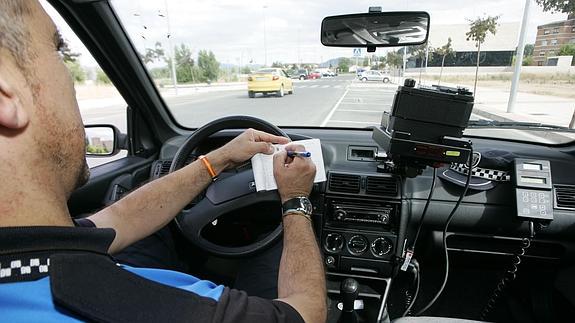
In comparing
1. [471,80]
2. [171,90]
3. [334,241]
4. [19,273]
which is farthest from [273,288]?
[171,90]

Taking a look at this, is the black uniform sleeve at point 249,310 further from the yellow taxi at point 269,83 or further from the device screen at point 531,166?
the yellow taxi at point 269,83

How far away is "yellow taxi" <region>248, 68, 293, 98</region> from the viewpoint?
3.66 meters

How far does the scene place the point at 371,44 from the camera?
2328 mm

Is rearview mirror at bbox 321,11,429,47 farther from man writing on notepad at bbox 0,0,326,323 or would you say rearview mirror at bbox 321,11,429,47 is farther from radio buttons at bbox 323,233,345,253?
man writing on notepad at bbox 0,0,326,323

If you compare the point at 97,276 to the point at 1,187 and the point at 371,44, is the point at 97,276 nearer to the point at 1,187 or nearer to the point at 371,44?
the point at 1,187

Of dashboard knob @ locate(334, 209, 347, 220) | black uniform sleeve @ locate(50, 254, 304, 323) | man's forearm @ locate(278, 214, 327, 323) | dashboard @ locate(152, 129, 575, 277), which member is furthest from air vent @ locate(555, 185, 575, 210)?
black uniform sleeve @ locate(50, 254, 304, 323)

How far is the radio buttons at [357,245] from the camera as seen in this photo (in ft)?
7.88

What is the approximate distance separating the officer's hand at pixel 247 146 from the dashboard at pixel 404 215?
53 centimetres

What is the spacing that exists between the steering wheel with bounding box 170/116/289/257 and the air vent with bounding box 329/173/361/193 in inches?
16.6

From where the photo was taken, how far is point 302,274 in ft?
3.83

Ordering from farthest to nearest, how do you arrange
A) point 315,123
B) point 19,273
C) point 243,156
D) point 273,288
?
point 315,123 → point 273,288 → point 243,156 → point 19,273

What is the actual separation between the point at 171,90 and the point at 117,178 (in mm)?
943

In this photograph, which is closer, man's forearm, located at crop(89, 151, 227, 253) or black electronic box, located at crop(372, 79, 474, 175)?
man's forearm, located at crop(89, 151, 227, 253)

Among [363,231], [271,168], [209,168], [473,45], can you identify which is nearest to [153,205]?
[209,168]
